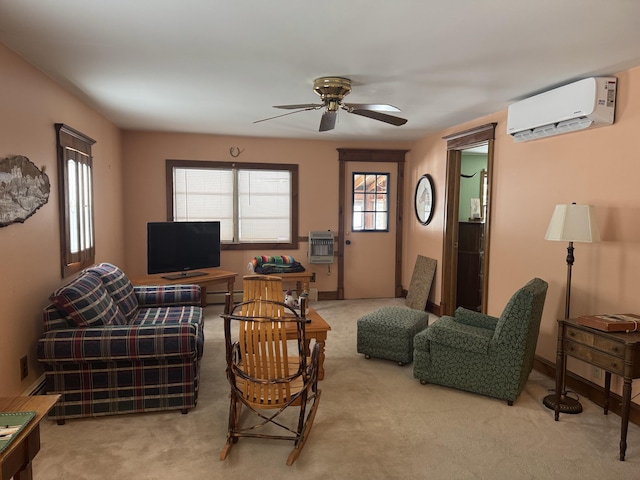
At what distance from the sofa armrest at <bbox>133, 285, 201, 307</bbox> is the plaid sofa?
956 millimetres

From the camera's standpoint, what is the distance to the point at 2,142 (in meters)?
2.65

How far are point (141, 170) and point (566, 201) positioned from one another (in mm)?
4978

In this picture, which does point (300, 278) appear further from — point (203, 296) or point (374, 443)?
point (374, 443)

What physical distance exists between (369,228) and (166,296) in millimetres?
3403

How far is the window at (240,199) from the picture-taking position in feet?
19.5

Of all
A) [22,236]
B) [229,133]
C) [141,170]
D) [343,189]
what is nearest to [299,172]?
[343,189]

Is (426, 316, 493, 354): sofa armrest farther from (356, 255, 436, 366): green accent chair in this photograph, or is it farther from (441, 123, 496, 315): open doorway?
(441, 123, 496, 315): open doorway

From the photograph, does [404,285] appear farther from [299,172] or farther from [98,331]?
[98,331]

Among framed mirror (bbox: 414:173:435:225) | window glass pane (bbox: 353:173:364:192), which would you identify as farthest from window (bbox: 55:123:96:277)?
framed mirror (bbox: 414:173:435:225)

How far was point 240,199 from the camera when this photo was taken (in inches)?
242

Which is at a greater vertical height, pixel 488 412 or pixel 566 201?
pixel 566 201

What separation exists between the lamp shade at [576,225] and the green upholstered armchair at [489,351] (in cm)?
40

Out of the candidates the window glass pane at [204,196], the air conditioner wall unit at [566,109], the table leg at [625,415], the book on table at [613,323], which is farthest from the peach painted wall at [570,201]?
the window glass pane at [204,196]

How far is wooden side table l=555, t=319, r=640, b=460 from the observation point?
8.14 feet
